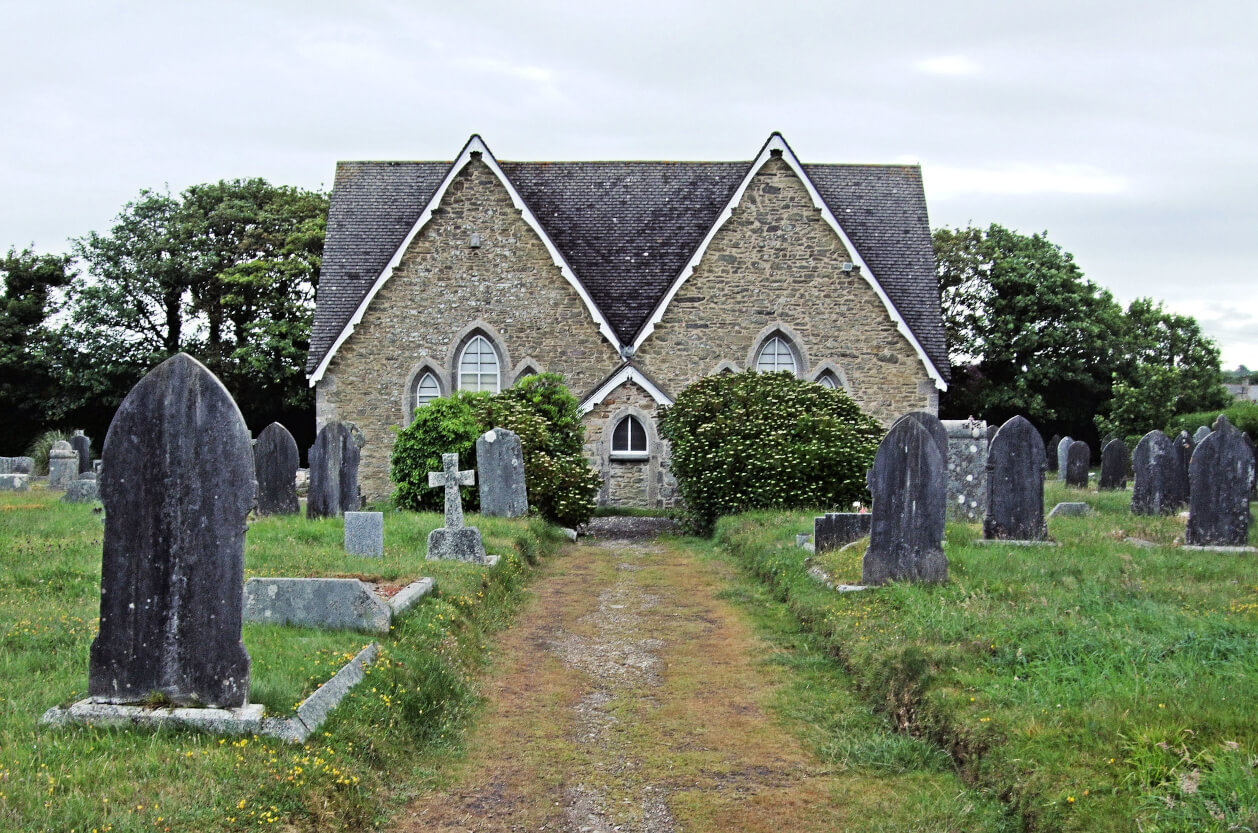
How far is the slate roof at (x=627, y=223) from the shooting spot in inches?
1131

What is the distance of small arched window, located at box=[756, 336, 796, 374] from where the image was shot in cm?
2823

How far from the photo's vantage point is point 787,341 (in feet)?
93.0

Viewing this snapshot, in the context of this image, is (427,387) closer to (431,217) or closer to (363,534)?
(431,217)

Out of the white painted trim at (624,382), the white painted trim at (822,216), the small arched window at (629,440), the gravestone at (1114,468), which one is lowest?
the gravestone at (1114,468)

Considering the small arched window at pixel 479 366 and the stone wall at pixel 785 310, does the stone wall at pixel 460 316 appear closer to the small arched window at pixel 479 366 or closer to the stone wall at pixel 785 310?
the small arched window at pixel 479 366

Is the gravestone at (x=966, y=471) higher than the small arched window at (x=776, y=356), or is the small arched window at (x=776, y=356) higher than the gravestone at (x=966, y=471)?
the small arched window at (x=776, y=356)

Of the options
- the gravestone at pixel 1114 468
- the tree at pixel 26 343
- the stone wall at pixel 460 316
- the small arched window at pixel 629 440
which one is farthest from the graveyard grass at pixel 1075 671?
the tree at pixel 26 343

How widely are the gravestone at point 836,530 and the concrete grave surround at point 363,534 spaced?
557 cm

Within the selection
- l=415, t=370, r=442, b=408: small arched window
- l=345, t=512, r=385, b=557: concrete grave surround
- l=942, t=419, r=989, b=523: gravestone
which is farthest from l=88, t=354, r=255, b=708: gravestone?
l=415, t=370, r=442, b=408: small arched window

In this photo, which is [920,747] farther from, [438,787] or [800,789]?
[438,787]

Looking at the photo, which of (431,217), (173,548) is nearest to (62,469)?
(431,217)

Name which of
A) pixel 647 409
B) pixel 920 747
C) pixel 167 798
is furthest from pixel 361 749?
pixel 647 409

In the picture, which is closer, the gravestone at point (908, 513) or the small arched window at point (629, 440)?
the gravestone at point (908, 513)

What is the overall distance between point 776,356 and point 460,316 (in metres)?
8.70
